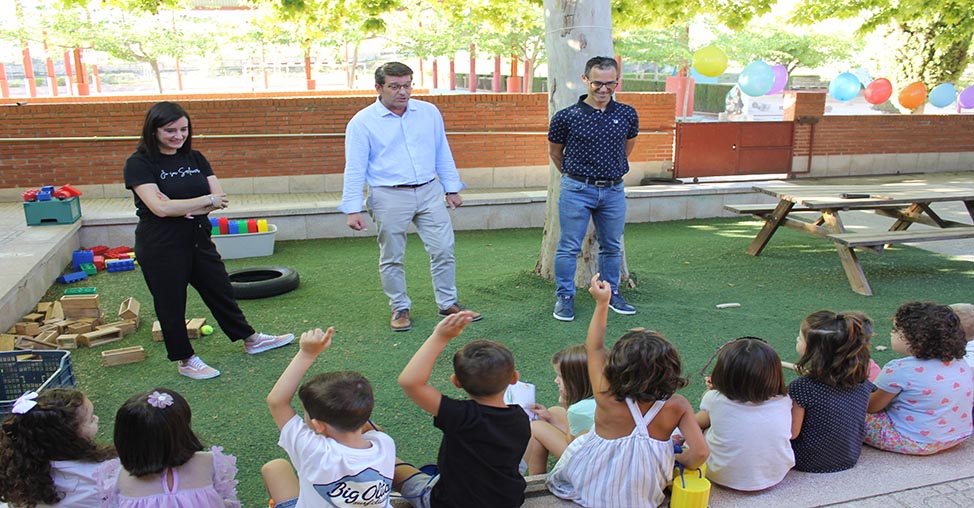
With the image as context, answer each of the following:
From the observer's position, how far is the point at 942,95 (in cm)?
1462

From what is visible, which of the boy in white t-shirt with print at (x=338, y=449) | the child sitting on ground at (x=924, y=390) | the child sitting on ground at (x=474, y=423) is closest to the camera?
the boy in white t-shirt with print at (x=338, y=449)

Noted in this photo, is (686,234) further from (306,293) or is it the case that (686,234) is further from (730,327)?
(306,293)

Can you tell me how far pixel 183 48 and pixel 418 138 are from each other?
97.4 feet

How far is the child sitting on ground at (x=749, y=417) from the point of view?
2.80 meters

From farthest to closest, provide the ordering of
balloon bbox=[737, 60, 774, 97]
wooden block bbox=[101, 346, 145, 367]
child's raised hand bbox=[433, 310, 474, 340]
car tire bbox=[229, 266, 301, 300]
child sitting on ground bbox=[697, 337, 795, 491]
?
balloon bbox=[737, 60, 774, 97]
car tire bbox=[229, 266, 301, 300]
wooden block bbox=[101, 346, 145, 367]
child sitting on ground bbox=[697, 337, 795, 491]
child's raised hand bbox=[433, 310, 474, 340]

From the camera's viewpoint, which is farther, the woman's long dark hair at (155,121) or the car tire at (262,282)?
the car tire at (262,282)

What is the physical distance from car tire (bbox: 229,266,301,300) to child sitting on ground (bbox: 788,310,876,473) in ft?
13.9

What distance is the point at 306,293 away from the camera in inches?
252

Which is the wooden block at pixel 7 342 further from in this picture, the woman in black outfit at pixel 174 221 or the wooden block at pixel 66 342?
the woman in black outfit at pixel 174 221

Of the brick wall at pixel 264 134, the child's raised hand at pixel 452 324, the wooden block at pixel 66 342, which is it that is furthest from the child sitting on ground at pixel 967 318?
the brick wall at pixel 264 134

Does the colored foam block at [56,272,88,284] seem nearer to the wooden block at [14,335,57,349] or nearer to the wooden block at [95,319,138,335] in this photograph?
the wooden block at [95,319,138,335]

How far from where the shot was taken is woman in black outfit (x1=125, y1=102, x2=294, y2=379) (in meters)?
4.07

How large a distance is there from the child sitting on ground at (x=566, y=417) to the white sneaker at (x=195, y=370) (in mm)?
2130

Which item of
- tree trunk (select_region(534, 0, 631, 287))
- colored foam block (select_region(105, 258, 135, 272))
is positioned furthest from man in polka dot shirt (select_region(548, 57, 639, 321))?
colored foam block (select_region(105, 258, 135, 272))
